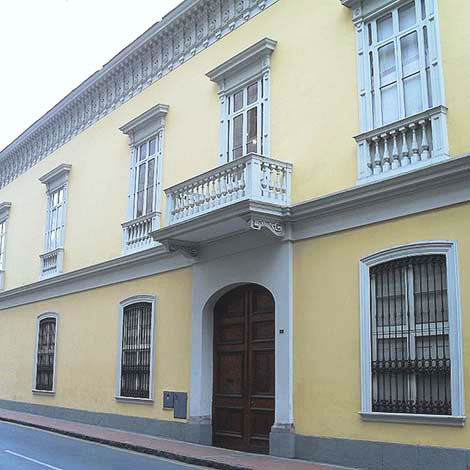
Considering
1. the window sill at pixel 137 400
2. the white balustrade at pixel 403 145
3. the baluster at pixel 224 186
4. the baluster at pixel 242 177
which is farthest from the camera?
the window sill at pixel 137 400

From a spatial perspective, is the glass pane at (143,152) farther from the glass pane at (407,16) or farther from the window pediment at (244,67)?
the glass pane at (407,16)

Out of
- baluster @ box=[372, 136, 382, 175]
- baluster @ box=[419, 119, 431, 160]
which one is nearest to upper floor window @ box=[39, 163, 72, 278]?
baluster @ box=[372, 136, 382, 175]

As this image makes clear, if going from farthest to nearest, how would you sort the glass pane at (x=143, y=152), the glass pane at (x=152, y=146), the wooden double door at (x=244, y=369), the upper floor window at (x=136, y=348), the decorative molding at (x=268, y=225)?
the glass pane at (x=143, y=152)
the glass pane at (x=152, y=146)
the upper floor window at (x=136, y=348)
the wooden double door at (x=244, y=369)
the decorative molding at (x=268, y=225)

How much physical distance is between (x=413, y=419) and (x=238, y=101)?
7.58m

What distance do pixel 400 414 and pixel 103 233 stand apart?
1079cm

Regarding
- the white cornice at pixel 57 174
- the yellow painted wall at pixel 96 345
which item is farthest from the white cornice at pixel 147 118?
the yellow painted wall at pixel 96 345

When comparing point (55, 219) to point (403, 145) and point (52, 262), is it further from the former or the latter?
point (403, 145)

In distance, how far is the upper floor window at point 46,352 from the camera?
20.7m

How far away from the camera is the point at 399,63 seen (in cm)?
1108

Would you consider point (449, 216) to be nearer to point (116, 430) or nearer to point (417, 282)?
point (417, 282)

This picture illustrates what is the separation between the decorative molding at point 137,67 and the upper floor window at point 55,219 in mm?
1204

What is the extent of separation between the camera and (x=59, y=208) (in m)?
21.6

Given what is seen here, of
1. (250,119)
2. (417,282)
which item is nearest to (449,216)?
(417,282)

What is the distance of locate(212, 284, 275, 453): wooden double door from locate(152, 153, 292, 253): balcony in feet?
4.93
